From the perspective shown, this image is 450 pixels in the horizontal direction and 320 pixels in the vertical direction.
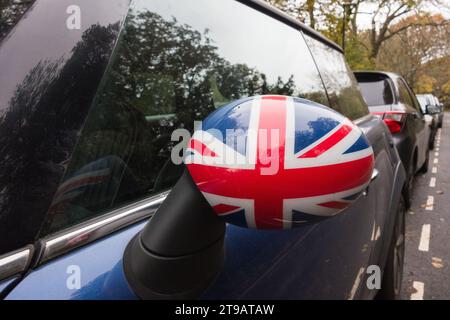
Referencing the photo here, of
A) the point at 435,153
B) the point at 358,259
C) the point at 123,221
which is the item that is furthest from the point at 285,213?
the point at 435,153

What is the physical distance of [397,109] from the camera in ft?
14.1

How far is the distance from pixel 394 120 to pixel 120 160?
154 inches

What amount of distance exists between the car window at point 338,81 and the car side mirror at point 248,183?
1.59 m

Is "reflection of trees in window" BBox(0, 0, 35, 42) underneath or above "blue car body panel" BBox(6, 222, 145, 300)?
above

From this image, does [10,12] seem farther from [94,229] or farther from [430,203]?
[430,203]

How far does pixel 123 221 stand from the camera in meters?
0.90

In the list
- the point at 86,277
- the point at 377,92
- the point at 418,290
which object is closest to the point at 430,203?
the point at 377,92

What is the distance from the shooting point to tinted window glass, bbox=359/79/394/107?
15.1ft

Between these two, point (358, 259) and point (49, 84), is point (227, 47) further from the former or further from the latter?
point (358, 259)

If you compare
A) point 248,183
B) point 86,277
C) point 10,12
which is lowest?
point 86,277

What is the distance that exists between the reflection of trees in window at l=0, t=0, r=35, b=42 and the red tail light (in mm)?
3985

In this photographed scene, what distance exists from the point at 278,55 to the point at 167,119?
34.7 inches

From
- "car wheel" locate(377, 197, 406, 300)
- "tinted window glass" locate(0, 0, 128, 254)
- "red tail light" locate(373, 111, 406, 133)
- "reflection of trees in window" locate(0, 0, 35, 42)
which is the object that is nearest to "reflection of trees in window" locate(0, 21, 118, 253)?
"tinted window glass" locate(0, 0, 128, 254)

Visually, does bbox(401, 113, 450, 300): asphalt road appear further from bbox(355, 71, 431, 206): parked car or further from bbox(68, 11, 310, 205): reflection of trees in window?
bbox(68, 11, 310, 205): reflection of trees in window
